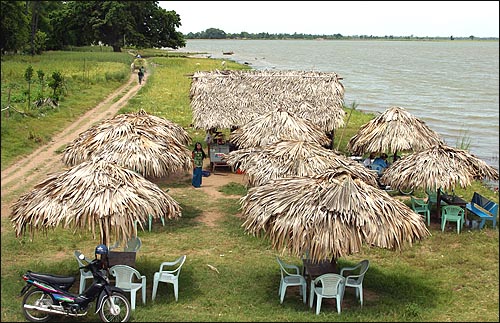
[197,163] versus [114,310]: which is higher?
[197,163]

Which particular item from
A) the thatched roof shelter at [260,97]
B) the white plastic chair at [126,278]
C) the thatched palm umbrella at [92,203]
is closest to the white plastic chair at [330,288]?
the white plastic chair at [126,278]

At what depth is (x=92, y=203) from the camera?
296 inches

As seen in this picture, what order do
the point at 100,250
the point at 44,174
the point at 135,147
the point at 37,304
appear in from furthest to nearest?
the point at 44,174 → the point at 135,147 → the point at 100,250 → the point at 37,304

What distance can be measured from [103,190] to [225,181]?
716cm

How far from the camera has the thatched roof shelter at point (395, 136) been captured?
45.6 feet

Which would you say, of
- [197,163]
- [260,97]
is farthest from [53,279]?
[260,97]

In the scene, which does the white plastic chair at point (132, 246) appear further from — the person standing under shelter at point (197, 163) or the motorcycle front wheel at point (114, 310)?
the person standing under shelter at point (197, 163)

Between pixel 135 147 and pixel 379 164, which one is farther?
pixel 379 164

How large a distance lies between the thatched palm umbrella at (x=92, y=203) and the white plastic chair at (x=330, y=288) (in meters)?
2.48

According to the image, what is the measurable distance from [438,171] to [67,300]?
7529mm

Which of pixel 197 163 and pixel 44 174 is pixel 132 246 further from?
pixel 44 174

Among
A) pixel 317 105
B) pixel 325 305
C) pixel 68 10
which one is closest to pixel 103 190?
pixel 325 305

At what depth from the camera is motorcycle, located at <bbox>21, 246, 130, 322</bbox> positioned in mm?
6645

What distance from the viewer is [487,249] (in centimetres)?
1037
